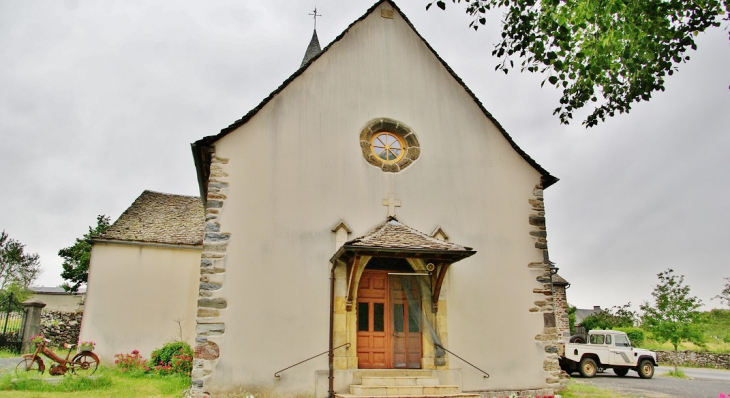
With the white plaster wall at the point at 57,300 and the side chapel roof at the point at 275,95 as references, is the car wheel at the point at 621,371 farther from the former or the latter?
the white plaster wall at the point at 57,300

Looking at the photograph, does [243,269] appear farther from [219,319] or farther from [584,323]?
[584,323]

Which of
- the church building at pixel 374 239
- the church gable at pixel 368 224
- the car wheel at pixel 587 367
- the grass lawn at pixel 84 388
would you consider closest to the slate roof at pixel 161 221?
the church building at pixel 374 239

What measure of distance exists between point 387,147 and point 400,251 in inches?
107

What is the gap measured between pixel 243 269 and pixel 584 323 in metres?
25.8

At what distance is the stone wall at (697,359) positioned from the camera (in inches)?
884

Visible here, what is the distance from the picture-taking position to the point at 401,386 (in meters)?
Result: 7.87

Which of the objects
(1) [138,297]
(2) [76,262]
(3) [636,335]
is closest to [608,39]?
(1) [138,297]

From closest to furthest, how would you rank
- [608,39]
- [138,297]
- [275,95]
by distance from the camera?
[608,39] < [275,95] < [138,297]

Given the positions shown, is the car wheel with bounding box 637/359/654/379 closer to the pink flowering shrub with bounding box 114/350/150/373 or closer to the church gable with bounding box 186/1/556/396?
the church gable with bounding box 186/1/556/396

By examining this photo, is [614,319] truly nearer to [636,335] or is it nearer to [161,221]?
[636,335]

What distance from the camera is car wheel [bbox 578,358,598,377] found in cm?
1617

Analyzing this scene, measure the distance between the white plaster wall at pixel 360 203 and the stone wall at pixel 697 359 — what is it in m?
18.2

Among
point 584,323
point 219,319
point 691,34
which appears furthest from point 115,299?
point 584,323

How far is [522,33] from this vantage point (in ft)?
Result: 22.7
